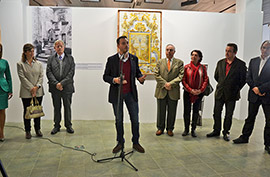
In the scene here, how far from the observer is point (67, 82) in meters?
4.34

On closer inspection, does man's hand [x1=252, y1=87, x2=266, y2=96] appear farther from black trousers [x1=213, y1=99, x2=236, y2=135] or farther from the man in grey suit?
the man in grey suit

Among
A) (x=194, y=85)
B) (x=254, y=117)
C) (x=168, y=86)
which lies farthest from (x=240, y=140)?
(x=168, y=86)

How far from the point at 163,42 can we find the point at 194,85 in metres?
1.70

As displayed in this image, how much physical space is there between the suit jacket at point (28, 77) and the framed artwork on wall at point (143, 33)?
6.82ft

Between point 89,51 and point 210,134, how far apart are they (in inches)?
125

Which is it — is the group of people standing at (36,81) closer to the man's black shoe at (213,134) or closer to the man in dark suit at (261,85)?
the man's black shoe at (213,134)

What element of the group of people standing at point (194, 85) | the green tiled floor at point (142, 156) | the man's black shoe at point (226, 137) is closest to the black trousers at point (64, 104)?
the green tiled floor at point (142, 156)

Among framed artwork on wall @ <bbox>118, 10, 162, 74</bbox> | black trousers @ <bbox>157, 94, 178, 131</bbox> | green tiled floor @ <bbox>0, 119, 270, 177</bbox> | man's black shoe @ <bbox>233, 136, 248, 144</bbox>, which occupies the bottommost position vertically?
green tiled floor @ <bbox>0, 119, 270, 177</bbox>

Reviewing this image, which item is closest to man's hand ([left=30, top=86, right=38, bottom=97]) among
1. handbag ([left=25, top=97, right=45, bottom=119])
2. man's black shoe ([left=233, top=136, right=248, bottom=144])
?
handbag ([left=25, top=97, right=45, bottom=119])

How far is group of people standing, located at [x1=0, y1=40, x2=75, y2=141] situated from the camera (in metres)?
3.91

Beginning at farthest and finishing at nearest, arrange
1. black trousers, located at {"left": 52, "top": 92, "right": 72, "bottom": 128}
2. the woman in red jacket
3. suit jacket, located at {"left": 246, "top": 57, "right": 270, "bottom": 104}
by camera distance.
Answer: black trousers, located at {"left": 52, "top": 92, "right": 72, "bottom": 128}, the woman in red jacket, suit jacket, located at {"left": 246, "top": 57, "right": 270, "bottom": 104}

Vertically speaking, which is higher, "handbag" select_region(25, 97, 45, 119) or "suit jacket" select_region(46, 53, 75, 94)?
"suit jacket" select_region(46, 53, 75, 94)

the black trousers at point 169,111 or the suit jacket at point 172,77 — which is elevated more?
the suit jacket at point 172,77

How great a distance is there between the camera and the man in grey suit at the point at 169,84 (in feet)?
13.8
